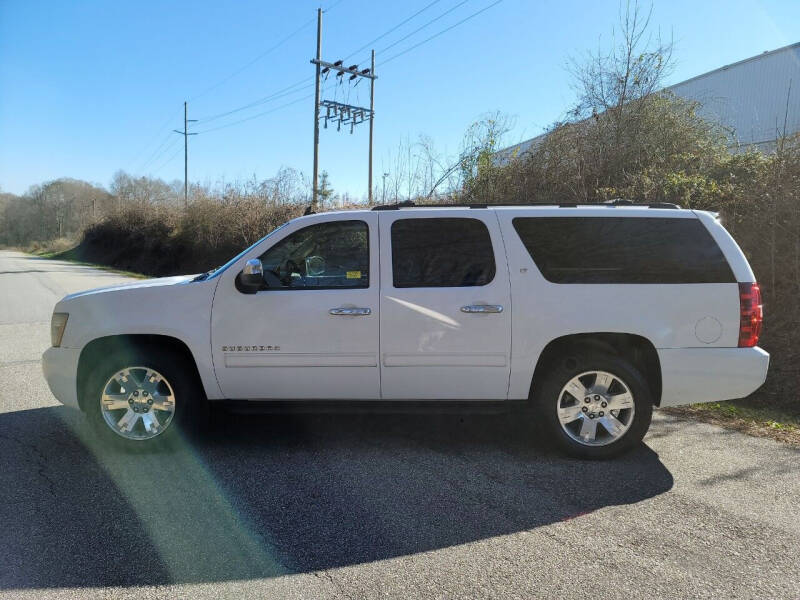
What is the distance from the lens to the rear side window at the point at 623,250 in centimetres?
436

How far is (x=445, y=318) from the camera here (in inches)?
170

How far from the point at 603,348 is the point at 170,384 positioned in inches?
137

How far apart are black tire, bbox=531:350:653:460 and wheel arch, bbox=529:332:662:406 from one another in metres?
0.05

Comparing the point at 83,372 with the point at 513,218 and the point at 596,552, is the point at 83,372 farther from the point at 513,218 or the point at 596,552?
the point at 596,552

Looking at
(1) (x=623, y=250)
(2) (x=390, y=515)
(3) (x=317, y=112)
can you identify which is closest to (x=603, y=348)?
(1) (x=623, y=250)

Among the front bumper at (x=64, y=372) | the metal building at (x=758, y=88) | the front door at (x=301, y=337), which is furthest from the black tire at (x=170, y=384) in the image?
the metal building at (x=758, y=88)

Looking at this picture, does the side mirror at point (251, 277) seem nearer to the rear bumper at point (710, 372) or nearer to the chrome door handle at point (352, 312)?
the chrome door handle at point (352, 312)

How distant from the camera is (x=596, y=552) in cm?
311

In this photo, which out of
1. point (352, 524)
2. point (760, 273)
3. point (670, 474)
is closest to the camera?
point (352, 524)

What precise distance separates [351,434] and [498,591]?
2443 mm

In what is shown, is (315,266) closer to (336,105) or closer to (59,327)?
(59,327)

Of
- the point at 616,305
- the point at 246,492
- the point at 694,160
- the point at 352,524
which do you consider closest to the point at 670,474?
the point at 616,305

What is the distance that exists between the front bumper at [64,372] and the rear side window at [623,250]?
3.76 m

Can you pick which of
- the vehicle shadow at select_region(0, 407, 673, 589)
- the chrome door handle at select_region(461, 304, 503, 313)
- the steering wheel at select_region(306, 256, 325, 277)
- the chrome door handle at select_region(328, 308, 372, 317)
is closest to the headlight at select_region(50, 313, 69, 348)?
the vehicle shadow at select_region(0, 407, 673, 589)
